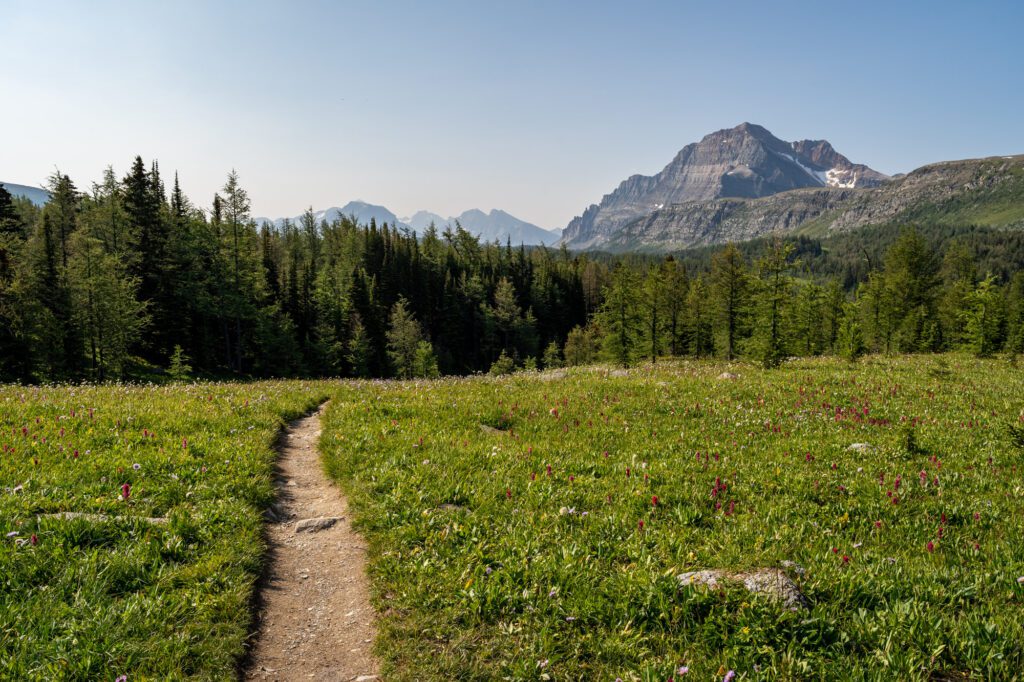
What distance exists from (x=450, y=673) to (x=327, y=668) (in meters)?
1.31

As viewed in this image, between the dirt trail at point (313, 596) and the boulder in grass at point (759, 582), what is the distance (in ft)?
12.2

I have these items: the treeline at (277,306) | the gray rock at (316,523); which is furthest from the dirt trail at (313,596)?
the treeline at (277,306)

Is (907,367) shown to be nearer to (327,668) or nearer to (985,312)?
(327,668)

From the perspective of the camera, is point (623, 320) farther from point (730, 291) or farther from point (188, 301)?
point (188, 301)

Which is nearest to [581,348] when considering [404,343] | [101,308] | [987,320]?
[404,343]

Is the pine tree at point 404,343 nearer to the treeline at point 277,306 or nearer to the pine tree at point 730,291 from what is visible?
the treeline at point 277,306

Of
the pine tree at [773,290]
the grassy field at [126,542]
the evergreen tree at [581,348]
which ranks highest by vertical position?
the pine tree at [773,290]

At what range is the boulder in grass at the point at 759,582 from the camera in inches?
202

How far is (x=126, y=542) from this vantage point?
5984mm

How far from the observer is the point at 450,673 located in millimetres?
4574

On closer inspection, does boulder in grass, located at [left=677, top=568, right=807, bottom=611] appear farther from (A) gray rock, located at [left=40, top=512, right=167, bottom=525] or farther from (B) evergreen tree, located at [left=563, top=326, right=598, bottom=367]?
(B) evergreen tree, located at [left=563, top=326, right=598, bottom=367]

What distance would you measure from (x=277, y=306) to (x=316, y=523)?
2373 inches

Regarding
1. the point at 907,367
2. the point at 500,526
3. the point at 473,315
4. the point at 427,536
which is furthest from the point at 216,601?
the point at 473,315

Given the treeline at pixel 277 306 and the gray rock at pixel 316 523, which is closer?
the gray rock at pixel 316 523
